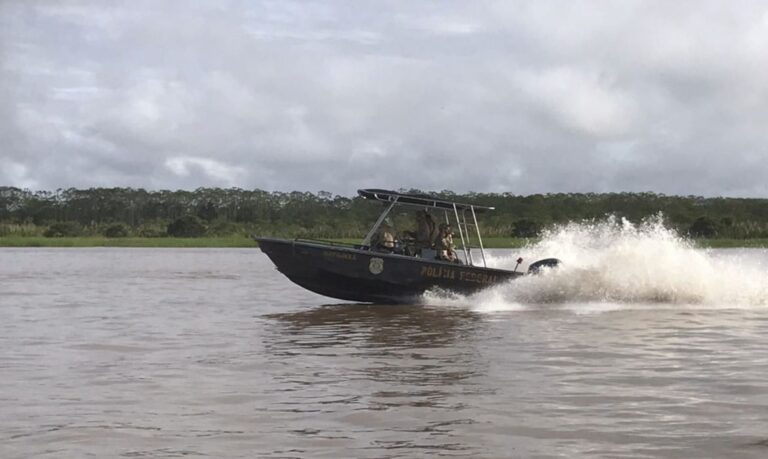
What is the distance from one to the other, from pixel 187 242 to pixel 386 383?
2333 inches

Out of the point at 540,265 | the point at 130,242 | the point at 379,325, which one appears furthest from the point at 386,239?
the point at 130,242

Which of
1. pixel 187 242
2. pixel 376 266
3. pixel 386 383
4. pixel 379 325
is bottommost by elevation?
pixel 386 383

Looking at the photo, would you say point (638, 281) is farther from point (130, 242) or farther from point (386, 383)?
point (130, 242)

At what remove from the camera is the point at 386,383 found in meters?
10.4

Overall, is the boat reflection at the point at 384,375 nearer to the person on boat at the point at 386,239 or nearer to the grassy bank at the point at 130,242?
the person on boat at the point at 386,239

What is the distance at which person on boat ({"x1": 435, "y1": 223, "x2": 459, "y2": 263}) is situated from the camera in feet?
64.6

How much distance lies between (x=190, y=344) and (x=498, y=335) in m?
4.35

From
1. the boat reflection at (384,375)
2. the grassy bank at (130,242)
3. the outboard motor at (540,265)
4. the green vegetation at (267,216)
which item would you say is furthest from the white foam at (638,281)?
the grassy bank at (130,242)

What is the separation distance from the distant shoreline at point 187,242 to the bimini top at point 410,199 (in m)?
40.1

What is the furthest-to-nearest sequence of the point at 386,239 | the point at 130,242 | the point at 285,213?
the point at 285,213
the point at 130,242
the point at 386,239

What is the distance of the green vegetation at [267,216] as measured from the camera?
67.4m

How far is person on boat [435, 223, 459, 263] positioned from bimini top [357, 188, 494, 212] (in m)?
0.41

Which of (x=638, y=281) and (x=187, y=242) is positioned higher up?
(x=187, y=242)

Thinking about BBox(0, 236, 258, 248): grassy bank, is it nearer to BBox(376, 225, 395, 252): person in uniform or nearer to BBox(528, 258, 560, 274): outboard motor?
BBox(376, 225, 395, 252): person in uniform
